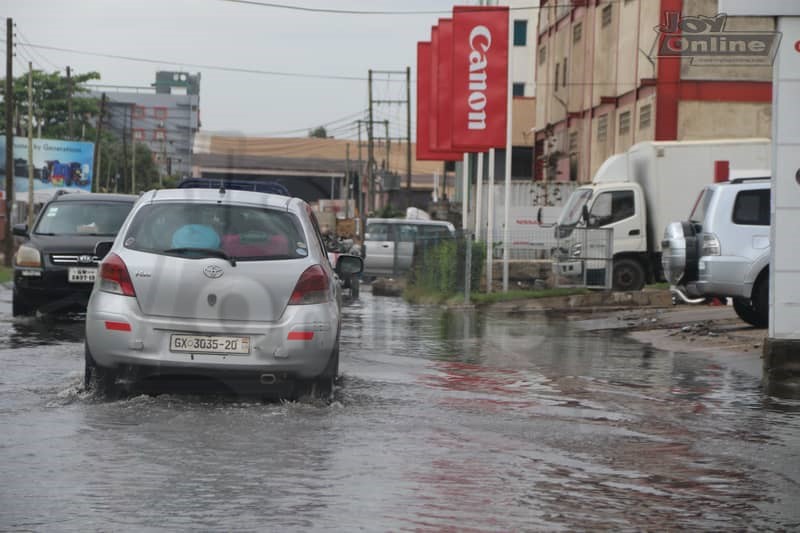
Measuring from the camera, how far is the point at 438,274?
2655 centimetres

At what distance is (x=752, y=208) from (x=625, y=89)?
18682 millimetres

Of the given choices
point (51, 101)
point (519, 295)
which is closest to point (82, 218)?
point (519, 295)

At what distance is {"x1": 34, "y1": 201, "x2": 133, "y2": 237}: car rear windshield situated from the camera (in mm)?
17453

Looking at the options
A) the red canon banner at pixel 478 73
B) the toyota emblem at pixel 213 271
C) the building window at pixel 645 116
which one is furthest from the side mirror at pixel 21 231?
the building window at pixel 645 116

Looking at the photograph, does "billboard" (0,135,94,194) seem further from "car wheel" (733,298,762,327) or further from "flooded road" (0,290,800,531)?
"flooded road" (0,290,800,531)

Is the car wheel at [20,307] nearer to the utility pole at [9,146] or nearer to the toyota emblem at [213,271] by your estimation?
the toyota emblem at [213,271]

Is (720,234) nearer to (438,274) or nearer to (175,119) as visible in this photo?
(438,274)

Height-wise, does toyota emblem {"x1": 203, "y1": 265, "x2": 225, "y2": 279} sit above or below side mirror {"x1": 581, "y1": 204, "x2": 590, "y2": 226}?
below

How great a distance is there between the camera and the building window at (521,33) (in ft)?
226

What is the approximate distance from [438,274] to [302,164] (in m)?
92.0

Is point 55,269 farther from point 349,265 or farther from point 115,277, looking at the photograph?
point 115,277

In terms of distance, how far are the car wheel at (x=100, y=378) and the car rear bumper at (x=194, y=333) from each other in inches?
3.4

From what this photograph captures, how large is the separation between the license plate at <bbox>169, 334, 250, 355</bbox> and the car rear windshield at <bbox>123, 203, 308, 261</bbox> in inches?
23.9

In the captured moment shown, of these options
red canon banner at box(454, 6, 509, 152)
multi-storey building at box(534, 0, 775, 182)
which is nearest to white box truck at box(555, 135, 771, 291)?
multi-storey building at box(534, 0, 775, 182)
